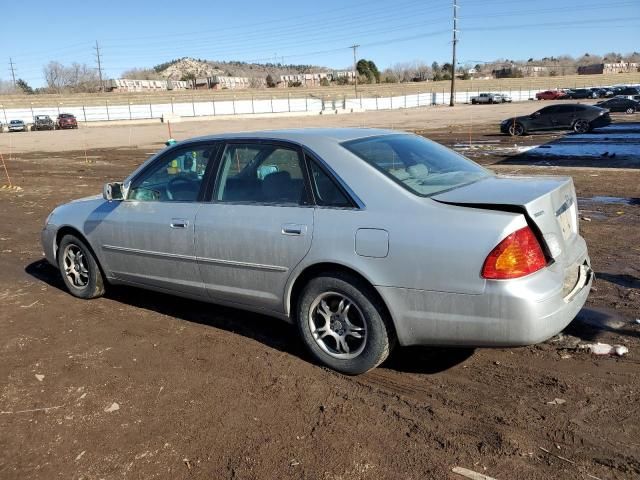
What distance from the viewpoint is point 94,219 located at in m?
5.37

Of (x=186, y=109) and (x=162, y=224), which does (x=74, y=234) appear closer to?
(x=162, y=224)

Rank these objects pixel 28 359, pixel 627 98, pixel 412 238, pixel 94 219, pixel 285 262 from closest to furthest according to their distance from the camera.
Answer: pixel 412 238, pixel 285 262, pixel 28 359, pixel 94 219, pixel 627 98

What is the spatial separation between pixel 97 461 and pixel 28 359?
1.72m


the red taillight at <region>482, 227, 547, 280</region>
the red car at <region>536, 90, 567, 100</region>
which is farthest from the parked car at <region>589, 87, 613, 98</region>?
the red taillight at <region>482, 227, 547, 280</region>

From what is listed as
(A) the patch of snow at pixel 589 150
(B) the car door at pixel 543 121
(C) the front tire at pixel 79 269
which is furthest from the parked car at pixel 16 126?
(C) the front tire at pixel 79 269

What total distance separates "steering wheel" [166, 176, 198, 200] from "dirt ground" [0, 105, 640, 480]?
1149 millimetres

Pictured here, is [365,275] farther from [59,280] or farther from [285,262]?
[59,280]

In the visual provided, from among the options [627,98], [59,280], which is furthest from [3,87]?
[59,280]

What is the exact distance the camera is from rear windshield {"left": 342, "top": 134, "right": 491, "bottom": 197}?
12.6ft

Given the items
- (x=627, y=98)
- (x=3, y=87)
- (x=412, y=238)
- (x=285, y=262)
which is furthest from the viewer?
(x=3, y=87)

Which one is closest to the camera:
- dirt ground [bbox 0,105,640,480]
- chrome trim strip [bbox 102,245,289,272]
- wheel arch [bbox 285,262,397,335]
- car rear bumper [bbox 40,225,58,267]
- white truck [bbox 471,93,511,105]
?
dirt ground [bbox 0,105,640,480]

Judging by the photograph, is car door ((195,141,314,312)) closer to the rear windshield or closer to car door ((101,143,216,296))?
car door ((101,143,216,296))

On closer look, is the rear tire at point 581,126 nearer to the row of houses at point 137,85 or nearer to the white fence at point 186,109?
the white fence at point 186,109

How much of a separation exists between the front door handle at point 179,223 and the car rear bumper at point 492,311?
5.90 ft
